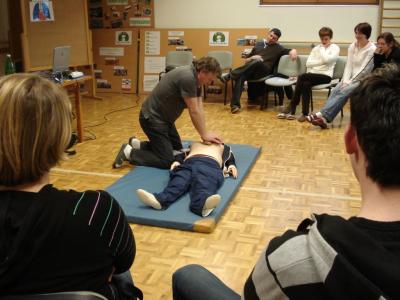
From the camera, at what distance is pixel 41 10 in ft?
19.6

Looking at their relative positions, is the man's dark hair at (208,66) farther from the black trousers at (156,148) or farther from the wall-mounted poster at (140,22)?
the wall-mounted poster at (140,22)

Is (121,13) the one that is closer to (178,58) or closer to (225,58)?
(178,58)

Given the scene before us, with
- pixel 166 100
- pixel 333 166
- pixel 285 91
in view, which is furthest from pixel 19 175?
pixel 285 91

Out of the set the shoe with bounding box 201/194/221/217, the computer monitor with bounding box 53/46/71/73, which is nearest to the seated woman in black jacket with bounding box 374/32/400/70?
the shoe with bounding box 201/194/221/217

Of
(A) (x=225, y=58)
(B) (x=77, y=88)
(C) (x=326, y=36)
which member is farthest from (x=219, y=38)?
(B) (x=77, y=88)

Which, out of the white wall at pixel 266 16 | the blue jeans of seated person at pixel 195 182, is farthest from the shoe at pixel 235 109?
the blue jeans of seated person at pixel 195 182

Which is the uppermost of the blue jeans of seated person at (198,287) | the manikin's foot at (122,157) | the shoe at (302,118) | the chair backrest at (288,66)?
the chair backrest at (288,66)

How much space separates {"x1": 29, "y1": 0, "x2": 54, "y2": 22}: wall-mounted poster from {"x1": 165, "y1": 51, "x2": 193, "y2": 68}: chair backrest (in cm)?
191

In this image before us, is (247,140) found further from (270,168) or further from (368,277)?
(368,277)

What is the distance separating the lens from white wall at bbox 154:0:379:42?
686cm

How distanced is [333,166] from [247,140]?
1.14 m

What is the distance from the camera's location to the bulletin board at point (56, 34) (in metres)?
5.90

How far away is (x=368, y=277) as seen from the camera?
0.75 meters

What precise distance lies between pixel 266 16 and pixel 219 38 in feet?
2.60
